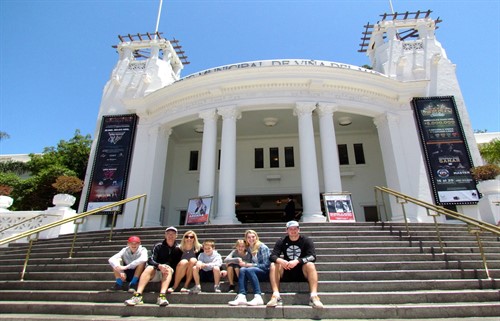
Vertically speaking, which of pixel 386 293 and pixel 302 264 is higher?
pixel 302 264

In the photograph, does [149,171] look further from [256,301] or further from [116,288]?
[256,301]

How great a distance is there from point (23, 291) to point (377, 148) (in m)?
17.0

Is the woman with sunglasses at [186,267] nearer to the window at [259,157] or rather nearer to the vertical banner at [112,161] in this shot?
the vertical banner at [112,161]

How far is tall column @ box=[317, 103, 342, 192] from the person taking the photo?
471 inches

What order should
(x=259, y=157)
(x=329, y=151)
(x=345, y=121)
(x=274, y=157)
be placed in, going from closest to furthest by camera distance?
(x=329, y=151) → (x=345, y=121) → (x=274, y=157) → (x=259, y=157)

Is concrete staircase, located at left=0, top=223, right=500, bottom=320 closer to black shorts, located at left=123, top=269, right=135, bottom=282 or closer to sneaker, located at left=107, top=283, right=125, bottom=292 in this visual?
sneaker, located at left=107, top=283, right=125, bottom=292

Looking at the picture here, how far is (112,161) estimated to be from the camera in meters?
14.9

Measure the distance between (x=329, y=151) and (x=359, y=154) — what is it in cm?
571

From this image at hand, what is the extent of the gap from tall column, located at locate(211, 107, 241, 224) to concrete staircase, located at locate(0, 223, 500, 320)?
321 centimetres

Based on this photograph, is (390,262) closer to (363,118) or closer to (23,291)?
(23,291)

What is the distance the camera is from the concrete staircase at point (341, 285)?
4320 millimetres

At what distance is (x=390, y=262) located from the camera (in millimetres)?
5918

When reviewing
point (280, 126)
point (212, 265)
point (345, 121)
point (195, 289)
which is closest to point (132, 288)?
point (195, 289)

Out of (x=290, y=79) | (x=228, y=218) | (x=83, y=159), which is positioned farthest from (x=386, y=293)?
(x=83, y=159)
